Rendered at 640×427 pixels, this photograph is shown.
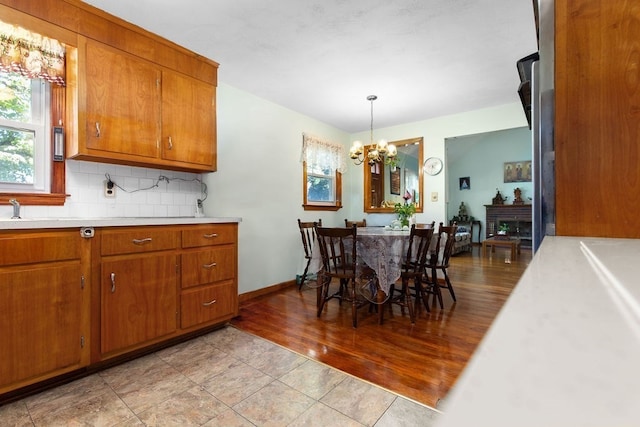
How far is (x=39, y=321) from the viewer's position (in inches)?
64.7

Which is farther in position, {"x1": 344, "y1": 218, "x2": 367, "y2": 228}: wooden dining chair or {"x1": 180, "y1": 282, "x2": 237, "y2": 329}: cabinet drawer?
{"x1": 344, "y1": 218, "x2": 367, "y2": 228}: wooden dining chair

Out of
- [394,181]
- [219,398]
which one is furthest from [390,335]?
[394,181]

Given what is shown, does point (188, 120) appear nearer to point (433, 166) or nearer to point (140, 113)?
point (140, 113)

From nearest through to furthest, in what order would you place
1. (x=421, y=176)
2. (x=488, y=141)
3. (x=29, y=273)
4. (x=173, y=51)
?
(x=29, y=273)
(x=173, y=51)
(x=421, y=176)
(x=488, y=141)

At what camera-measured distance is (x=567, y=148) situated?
98cm

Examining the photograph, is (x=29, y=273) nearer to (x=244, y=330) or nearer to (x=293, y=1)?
(x=244, y=330)

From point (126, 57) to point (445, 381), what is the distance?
3.06 m

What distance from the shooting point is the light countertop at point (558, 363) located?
0.14 m

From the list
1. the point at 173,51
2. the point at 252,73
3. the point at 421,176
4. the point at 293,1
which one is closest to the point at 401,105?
the point at 421,176

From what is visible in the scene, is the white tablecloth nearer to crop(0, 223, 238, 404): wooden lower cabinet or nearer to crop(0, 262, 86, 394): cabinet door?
crop(0, 223, 238, 404): wooden lower cabinet

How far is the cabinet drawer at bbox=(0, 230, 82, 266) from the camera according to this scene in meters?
1.57

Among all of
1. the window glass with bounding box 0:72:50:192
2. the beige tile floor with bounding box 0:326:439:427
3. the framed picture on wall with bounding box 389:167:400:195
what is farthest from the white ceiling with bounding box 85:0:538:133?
the framed picture on wall with bounding box 389:167:400:195

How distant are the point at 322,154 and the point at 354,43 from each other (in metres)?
2.22

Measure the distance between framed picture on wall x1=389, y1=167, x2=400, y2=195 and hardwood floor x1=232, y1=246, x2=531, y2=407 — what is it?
11.7 feet
